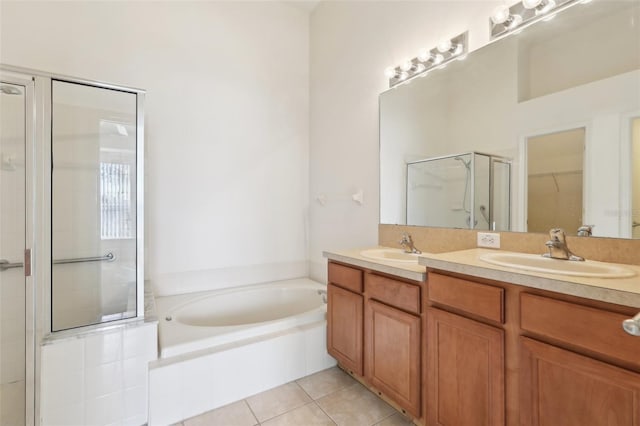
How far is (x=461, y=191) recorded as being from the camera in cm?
180

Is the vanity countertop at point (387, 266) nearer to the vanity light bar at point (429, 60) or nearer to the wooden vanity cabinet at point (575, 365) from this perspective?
the wooden vanity cabinet at point (575, 365)

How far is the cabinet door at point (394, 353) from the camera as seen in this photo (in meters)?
1.43

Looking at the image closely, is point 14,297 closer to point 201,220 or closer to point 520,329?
point 201,220

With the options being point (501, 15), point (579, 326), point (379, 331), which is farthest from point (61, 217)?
point (501, 15)

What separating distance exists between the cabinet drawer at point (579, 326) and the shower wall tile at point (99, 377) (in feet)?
5.84

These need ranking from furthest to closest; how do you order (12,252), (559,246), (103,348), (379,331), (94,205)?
(94,205), (12,252), (379,331), (103,348), (559,246)

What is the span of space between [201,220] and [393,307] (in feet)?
6.01

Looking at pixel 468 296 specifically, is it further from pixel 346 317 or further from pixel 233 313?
pixel 233 313

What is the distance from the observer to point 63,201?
5.43 feet

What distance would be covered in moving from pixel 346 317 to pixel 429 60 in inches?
68.7

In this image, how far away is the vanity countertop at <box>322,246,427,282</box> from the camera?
4.60ft

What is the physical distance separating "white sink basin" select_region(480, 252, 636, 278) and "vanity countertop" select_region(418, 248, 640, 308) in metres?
0.04

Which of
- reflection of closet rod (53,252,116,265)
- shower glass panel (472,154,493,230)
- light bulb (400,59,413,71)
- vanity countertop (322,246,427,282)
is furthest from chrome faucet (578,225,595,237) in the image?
reflection of closet rod (53,252,116,265)

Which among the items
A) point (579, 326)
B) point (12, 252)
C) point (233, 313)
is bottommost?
point (233, 313)
